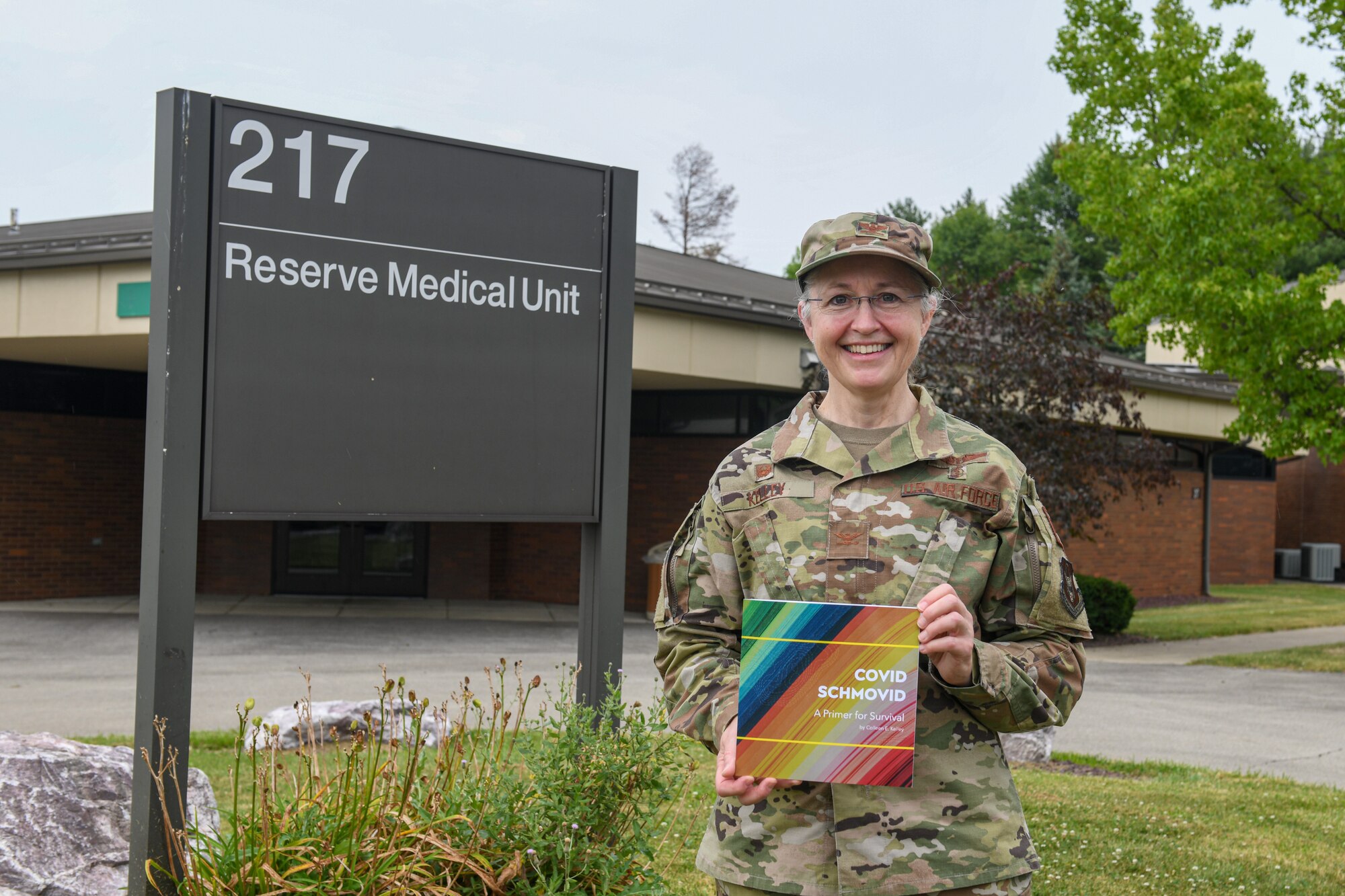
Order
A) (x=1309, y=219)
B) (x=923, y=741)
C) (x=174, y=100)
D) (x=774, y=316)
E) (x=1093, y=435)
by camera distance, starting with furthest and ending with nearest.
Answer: (x=774, y=316), (x=1093, y=435), (x=1309, y=219), (x=174, y=100), (x=923, y=741)

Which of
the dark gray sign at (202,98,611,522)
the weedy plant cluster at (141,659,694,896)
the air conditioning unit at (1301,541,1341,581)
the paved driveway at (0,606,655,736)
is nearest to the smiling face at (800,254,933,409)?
the weedy plant cluster at (141,659,694,896)

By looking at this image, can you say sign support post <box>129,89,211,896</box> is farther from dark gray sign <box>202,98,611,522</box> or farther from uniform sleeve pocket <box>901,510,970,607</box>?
uniform sleeve pocket <box>901,510,970,607</box>

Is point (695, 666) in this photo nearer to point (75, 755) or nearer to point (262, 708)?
point (75, 755)

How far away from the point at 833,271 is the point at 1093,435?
12670mm

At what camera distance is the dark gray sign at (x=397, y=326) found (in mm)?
3877

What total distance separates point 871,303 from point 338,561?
17.7 metres

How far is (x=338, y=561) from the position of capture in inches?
748

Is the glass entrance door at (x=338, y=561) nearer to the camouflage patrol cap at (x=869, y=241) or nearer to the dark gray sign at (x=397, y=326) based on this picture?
the dark gray sign at (x=397, y=326)

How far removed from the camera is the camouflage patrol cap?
2.29 metres

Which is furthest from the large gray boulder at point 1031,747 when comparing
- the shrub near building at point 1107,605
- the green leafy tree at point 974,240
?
the green leafy tree at point 974,240

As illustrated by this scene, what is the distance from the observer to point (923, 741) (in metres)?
2.26

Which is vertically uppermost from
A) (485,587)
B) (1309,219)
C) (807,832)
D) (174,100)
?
(1309,219)

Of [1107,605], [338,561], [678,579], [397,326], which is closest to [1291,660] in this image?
[1107,605]

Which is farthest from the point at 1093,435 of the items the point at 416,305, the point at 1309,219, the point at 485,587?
the point at 416,305
